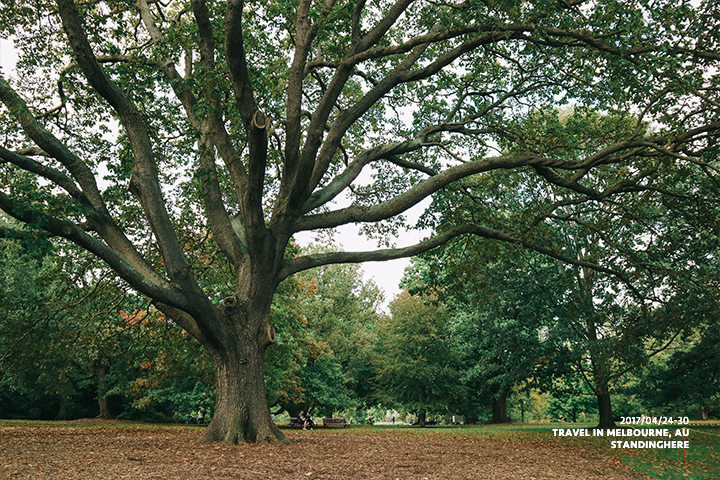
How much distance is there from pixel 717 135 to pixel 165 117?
40.0 feet

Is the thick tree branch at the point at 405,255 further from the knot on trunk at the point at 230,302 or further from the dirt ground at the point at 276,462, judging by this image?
the dirt ground at the point at 276,462

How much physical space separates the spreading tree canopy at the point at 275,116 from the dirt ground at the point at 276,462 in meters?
1.70

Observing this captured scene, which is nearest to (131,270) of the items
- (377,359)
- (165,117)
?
(165,117)

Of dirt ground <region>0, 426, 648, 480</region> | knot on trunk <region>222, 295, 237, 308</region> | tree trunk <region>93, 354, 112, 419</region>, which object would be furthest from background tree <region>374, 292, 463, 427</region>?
knot on trunk <region>222, 295, 237, 308</region>

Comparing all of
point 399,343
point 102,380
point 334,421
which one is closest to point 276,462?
point 334,421

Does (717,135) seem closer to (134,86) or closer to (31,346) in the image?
(134,86)

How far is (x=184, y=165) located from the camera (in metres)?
14.4

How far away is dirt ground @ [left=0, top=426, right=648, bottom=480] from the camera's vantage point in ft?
21.6

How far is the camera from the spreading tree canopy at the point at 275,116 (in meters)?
8.48

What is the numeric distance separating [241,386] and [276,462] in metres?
2.91

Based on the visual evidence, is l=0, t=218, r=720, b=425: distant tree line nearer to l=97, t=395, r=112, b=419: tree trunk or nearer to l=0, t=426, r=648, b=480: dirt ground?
l=97, t=395, r=112, b=419: tree trunk

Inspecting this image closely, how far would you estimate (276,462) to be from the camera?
772cm

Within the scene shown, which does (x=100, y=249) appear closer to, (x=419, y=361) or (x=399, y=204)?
(x=399, y=204)

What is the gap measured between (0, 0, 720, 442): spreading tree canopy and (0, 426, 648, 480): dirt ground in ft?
5.59
